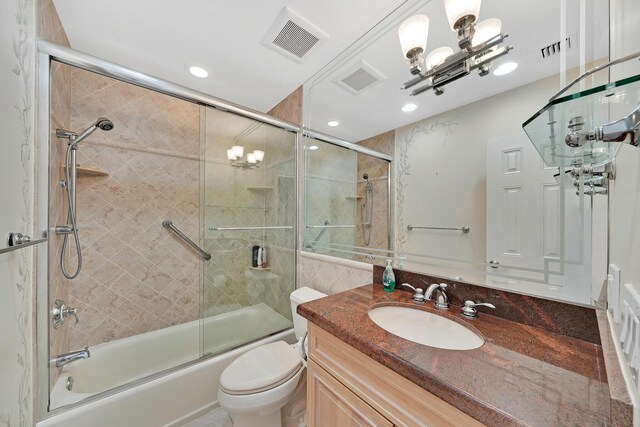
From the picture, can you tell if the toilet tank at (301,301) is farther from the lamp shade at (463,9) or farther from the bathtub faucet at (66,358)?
the lamp shade at (463,9)

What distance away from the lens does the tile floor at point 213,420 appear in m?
1.35

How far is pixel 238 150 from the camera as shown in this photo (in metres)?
1.81

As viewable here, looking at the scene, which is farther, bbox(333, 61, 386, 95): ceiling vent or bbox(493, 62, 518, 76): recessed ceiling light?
bbox(333, 61, 386, 95): ceiling vent

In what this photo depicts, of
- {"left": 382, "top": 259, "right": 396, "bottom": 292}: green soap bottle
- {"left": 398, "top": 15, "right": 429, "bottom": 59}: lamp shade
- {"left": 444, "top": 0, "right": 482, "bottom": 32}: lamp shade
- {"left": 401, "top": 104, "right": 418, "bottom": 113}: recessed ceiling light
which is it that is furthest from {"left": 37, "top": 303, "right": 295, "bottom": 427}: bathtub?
{"left": 444, "top": 0, "right": 482, "bottom": 32}: lamp shade

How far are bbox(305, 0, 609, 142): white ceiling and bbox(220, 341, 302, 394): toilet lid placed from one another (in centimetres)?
142

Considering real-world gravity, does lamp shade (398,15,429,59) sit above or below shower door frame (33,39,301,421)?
above

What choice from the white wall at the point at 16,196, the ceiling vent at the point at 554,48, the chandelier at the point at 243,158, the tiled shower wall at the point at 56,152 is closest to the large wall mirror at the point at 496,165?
the ceiling vent at the point at 554,48

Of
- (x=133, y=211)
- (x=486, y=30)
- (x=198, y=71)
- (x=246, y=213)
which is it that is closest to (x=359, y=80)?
(x=486, y=30)

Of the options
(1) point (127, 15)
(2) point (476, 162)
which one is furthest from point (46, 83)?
(2) point (476, 162)

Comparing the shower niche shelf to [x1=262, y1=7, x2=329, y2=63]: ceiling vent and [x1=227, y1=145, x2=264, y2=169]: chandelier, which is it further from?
[x1=262, y1=7, x2=329, y2=63]: ceiling vent

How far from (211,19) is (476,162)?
1.58 meters

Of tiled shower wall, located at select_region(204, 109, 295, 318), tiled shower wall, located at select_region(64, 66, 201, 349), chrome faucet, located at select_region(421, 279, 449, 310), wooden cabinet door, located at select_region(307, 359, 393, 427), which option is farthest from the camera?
tiled shower wall, located at select_region(204, 109, 295, 318)

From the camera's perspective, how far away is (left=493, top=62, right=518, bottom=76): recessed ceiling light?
845 mm

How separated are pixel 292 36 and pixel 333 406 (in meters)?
1.86
